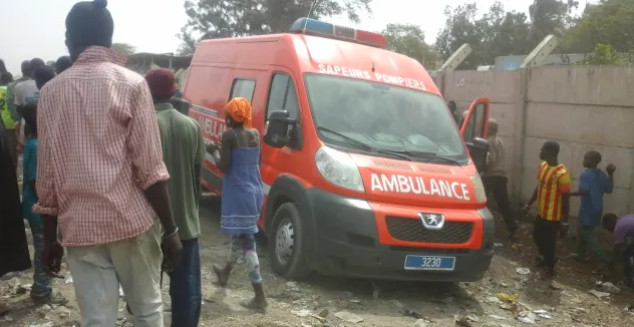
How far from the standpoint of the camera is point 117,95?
7.82 feet

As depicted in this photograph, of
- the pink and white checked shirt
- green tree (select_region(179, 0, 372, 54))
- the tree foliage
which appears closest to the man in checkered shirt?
the pink and white checked shirt

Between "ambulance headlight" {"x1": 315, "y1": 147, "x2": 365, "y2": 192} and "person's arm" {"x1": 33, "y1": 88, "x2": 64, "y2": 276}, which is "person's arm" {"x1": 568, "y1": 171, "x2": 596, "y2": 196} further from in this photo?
"person's arm" {"x1": 33, "y1": 88, "x2": 64, "y2": 276}

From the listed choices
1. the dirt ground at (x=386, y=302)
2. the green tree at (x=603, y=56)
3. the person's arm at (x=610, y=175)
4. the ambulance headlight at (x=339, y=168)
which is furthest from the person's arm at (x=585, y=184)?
the green tree at (x=603, y=56)

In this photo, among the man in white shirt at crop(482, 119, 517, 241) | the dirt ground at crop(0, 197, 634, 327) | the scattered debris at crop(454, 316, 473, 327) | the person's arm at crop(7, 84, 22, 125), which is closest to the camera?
the dirt ground at crop(0, 197, 634, 327)

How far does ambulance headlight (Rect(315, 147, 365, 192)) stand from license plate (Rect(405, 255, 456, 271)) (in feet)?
2.29

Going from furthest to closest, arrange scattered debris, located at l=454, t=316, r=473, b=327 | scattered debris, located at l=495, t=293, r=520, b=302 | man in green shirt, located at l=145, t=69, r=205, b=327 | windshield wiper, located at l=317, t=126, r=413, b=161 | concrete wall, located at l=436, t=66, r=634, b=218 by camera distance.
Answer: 1. concrete wall, located at l=436, t=66, r=634, b=218
2. scattered debris, located at l=495, t=293, r=520, b=302
3. windshield wiper, located at l=317, t=126, r=413, b=161
4. scattered debris, located at l=454, t=316, r=473, b=327
5. man in green shirt, located at l=145, t=69, r=205, b=327

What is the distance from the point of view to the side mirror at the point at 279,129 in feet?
18.1

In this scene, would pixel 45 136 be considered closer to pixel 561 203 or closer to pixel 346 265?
pixel 346 265

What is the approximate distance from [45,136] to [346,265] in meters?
3.13

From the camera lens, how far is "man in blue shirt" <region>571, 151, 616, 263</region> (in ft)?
22.9

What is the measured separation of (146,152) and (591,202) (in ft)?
19.2

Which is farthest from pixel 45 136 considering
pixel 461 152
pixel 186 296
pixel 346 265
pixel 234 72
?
pixel 234 72

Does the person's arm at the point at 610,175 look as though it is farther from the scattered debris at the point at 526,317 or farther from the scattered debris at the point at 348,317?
the scattered debris at the point at 348,317

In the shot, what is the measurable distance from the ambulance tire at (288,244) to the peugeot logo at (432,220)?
0.99 meters
